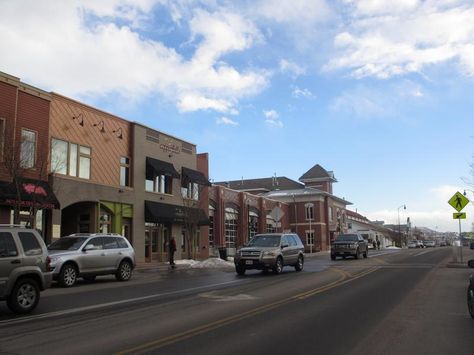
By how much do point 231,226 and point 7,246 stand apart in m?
42.7

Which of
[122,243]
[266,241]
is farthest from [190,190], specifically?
[122,243]

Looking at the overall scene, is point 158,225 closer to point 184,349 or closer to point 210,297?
point 210,297

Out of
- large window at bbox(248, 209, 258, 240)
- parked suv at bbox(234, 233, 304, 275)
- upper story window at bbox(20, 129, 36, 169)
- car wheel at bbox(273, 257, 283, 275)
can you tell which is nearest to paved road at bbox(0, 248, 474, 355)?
parked suv at bbox(234, 233, 304, 275)

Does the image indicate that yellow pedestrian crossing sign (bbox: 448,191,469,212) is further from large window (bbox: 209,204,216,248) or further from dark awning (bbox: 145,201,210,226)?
large window (bbox: 209,204,216,248)

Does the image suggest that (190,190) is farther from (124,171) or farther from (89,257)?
(89,257)

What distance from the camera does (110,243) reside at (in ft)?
64.6

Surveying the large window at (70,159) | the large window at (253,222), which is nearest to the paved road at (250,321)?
the large window at (70,159)

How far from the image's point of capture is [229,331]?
8.65m

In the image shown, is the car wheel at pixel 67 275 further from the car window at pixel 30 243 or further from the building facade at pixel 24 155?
the car window at pixel 30 243

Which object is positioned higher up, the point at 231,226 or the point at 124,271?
the point at 231,226

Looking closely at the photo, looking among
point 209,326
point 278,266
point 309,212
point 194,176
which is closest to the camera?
point 209,326

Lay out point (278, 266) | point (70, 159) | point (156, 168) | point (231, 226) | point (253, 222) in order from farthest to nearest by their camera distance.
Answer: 1. point (253, 222)
2. point (231, 226)
3. point (156, 168)
4. point (70, 159)
5. point (278, 266)

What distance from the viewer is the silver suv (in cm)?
1727

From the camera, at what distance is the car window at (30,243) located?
36.8 ft
